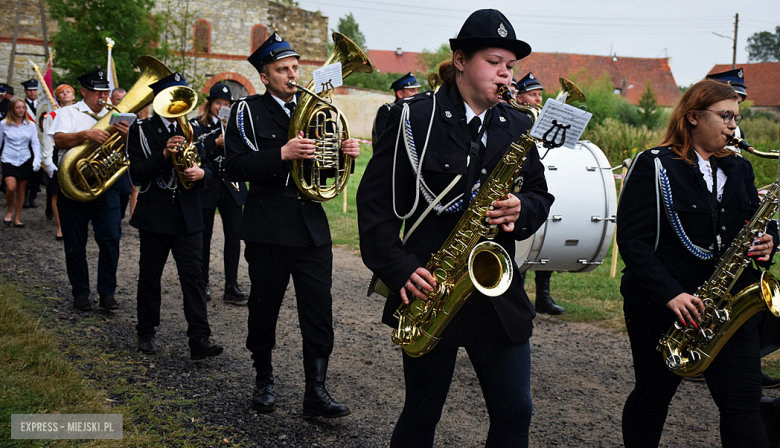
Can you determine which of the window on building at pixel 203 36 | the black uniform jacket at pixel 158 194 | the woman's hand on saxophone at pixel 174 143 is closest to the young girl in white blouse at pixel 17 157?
the black uniform jacket at pixel 158 194

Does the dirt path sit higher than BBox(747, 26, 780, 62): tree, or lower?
lower

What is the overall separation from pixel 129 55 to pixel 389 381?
53.5ft

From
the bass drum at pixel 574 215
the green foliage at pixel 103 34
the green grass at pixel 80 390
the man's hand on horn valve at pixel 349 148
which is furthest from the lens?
the green foliage at pixel 103 34

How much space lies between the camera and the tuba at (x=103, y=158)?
20.5 feet

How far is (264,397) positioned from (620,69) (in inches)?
2310

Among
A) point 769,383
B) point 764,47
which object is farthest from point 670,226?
point 764,47

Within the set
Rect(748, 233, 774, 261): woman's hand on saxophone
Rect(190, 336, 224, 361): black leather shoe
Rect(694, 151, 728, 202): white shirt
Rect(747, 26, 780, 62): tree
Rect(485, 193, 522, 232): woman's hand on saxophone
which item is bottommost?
Rect(190, 336, 224, 361): black leather shoe

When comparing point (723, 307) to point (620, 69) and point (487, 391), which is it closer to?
point (487, 391)

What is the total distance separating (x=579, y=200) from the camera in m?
5.82

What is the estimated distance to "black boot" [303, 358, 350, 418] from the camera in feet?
13.5

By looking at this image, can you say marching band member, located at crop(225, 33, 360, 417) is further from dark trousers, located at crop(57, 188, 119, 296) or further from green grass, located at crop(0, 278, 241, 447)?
dark trousers, located at crop(57, 188, 119, 296)

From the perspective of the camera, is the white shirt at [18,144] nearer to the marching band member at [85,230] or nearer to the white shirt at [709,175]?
the marching band member at [85,230]

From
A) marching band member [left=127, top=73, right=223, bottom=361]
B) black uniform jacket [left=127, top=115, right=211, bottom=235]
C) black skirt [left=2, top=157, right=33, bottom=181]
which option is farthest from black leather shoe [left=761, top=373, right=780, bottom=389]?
black skirt [left=2, top=157, right=33, bottom=181]

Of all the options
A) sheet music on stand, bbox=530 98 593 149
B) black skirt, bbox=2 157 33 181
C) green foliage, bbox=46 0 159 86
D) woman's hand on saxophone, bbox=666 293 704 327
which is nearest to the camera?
sheet music on stand, bbox=530 98 593 149
